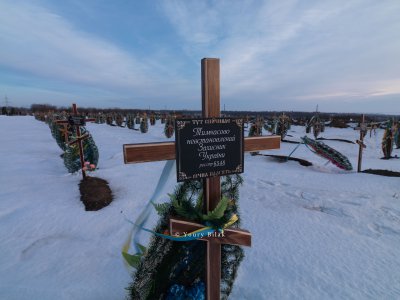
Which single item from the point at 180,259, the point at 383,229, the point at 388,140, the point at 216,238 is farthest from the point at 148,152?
the point at 388,140

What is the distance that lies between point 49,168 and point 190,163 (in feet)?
26.8

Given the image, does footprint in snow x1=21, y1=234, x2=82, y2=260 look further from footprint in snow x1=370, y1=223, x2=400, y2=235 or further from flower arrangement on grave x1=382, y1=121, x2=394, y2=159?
flower arrangement on grave x1=382, y1=121, x2=394, y2=159

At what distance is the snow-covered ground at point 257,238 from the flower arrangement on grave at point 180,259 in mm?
680

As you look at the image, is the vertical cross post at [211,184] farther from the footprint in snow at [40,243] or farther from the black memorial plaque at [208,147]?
the footprint in snow at [40,243]

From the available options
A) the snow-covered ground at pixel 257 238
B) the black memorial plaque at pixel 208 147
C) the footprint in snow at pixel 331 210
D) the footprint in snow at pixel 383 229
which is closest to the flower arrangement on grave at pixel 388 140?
the snow-covered ground at pixel 257 238

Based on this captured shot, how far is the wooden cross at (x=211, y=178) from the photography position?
2047 mm

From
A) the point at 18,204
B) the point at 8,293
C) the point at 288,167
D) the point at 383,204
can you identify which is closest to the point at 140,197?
the point at 18,204

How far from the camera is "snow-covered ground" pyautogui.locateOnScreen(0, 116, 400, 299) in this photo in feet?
9.46

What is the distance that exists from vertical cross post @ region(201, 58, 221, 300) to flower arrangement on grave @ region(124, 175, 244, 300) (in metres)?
0.11

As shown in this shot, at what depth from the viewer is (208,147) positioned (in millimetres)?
2055

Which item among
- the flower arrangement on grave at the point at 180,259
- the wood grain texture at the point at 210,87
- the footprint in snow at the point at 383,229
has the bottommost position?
the footprint in snow at the point at 383,229

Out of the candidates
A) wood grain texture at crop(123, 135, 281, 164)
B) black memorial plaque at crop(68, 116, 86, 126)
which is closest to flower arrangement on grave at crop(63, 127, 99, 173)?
black memorial plaque at crop(68, 116, 86, 126)

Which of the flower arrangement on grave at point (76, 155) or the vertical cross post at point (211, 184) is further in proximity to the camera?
the flower arrangement on grave at point (76, 155)

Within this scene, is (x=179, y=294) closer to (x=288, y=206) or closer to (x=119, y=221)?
(x=119, y=221)
